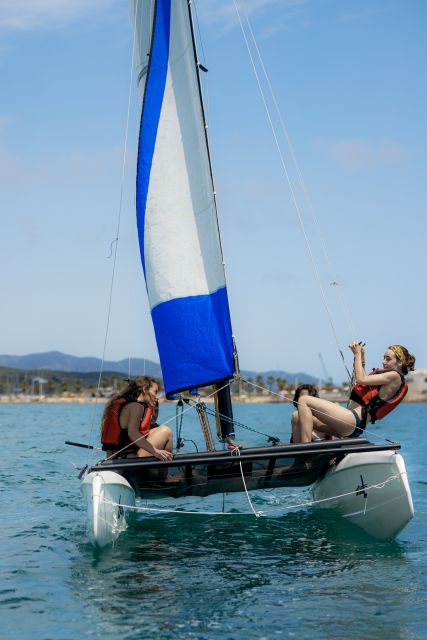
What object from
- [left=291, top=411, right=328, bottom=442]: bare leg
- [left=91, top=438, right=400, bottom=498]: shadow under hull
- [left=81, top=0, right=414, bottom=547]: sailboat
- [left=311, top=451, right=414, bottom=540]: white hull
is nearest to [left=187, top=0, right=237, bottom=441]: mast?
[left=81, top=0, right=414, bottom=547]: sailboat

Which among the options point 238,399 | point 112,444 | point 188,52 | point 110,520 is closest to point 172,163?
point 188,52

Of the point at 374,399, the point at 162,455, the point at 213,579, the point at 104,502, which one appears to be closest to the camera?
the point at 213,579

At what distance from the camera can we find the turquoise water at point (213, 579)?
6262 millimetres

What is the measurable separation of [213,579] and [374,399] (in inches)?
124

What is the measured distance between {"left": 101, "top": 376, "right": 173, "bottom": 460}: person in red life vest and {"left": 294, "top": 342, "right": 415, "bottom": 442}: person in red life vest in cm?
163

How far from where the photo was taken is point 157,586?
7277mm

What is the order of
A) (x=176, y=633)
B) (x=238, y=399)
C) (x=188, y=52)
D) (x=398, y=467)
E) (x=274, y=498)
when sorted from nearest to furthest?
1. (x=176, y=633)
2. (x=398, y=467)
3. (x=188, y=52)
4. (x=274, y=498)
5. (x=238, y=399)

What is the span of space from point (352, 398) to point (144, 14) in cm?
564

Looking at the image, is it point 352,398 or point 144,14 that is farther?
point 144,14

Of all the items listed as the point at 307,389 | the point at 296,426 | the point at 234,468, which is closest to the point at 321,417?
the point at 296,426

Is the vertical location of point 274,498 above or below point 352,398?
below

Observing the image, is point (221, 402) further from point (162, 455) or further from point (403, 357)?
point (403, 357)

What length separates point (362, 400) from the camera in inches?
382

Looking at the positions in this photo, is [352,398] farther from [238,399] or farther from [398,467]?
[238,399]
